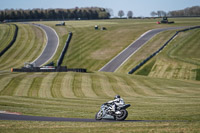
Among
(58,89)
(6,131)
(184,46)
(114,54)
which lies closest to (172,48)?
(184,46)

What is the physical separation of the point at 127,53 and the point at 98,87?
42940 mm

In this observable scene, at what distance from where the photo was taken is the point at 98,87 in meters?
45.3

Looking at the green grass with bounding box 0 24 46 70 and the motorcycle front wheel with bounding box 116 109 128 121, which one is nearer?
the motorcycle front wheel with bounding box 116 109 128 121

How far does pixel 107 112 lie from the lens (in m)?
21.0

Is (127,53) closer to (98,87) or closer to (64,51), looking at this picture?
(64,51)

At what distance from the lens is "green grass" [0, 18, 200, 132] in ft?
62.5

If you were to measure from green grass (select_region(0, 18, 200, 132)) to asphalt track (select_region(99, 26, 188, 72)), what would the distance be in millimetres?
2002

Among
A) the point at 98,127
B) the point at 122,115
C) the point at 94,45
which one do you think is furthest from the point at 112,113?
the point at 94,45

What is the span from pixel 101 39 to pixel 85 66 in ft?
87.9

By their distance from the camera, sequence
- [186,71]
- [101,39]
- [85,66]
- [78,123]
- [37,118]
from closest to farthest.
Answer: [78,123] → [37,118] → [186,71] → [85,66] → [101,39]

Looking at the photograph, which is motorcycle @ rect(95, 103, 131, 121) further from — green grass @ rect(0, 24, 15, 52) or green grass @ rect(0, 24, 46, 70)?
green grass @ rect(0, 24, 15, 52)

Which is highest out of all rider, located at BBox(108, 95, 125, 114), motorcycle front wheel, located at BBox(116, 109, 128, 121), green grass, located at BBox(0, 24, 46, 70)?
rider, located at BBox(108, 95, 125, 114)

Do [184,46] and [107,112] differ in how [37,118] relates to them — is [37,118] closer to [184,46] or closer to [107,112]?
[107,112]

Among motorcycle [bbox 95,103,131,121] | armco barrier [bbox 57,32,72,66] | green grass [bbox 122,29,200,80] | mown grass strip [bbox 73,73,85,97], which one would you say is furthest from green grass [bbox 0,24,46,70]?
motorcycle [bbox 95,103,131,121]
